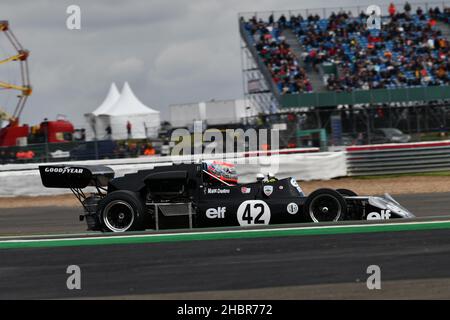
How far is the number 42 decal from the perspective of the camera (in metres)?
8.59

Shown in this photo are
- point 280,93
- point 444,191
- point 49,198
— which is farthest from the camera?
point 280,93

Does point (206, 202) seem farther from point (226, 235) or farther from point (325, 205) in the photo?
point (226, 235)

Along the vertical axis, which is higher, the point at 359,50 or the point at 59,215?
the point at 359,50

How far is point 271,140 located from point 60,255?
13428 mm

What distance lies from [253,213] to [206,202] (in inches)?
21.8

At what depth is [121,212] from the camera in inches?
347

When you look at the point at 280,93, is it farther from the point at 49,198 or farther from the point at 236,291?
the point at 236,291

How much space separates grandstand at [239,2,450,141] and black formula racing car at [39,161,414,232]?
694 inches

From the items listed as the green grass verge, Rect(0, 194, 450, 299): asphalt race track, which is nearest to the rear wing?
the green grass verge

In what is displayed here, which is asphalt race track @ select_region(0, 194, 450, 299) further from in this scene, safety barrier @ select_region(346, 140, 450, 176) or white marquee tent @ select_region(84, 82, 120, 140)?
white marquee tent @ select_region(84, 82, 120, 140)

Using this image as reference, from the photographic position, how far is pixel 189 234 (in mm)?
6648

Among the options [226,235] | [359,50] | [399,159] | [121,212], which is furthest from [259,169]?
[359,50]

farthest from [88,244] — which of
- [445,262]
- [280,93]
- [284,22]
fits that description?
[284,22]

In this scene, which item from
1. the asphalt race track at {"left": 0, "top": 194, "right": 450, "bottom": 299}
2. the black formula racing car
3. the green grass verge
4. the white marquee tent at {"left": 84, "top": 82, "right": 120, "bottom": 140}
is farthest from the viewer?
the white marquee tent at {"left": 84, "top": 82, "right": 120, "bottom": 140}
